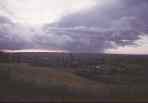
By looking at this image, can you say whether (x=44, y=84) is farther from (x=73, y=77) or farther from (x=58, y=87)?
(x=73, y=77)

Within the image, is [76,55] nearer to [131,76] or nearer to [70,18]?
[70,18]

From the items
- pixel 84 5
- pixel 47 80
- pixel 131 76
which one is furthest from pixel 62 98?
pixel 84 5

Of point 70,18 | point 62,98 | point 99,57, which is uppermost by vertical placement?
point 70,18

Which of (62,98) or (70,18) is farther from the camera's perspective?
(70,18)

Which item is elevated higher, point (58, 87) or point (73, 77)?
point (73, 77)

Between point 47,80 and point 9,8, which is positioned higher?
point 9,8

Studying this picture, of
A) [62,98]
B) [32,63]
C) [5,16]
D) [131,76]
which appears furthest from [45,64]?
[131,76]

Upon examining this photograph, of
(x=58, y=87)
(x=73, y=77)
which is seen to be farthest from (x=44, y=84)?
(x=73, y=77)
